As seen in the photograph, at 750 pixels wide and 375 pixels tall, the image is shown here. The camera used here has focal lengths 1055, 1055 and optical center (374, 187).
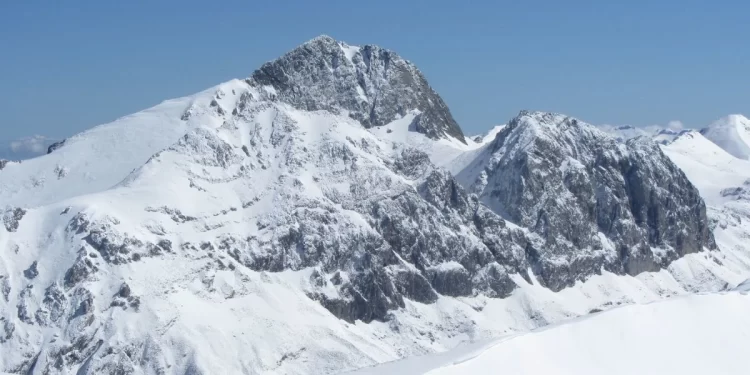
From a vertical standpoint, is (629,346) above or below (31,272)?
above

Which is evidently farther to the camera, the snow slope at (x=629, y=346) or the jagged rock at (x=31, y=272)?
the jagged rock at (x=31, y=272)

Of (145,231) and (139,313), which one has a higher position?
(145,231)

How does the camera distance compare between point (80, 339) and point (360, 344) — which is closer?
point (80, 339)

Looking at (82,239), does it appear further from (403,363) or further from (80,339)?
(403,363)

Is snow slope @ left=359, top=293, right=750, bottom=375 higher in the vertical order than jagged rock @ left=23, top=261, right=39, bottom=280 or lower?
higher

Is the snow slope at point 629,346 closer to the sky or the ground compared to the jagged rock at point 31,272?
closer to the sky

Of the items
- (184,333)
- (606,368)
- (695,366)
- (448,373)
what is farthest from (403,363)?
(184,333)

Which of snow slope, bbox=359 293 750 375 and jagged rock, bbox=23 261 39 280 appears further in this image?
jagged rock, bbox=23 261 39 280

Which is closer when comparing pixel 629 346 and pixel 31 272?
pixel 629 346
